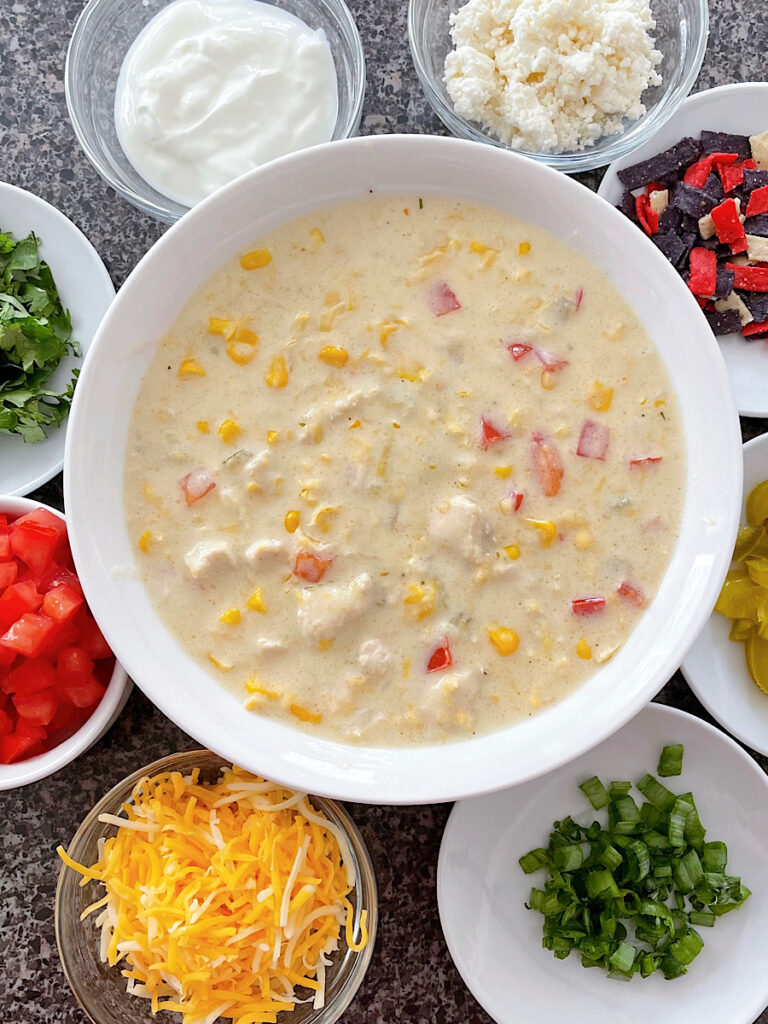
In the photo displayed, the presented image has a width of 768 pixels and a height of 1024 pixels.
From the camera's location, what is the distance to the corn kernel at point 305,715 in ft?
7.58

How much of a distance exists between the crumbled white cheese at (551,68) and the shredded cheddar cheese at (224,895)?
196 centimetres

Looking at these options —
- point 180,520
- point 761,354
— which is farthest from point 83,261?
point 761,354

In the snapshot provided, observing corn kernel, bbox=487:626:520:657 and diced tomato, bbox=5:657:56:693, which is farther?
diced tomato, bbox=5:657:56:693

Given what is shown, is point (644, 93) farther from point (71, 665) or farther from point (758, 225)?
point (71, 665)

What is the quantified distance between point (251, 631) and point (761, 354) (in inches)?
66.7

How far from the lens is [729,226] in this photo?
2682 mm

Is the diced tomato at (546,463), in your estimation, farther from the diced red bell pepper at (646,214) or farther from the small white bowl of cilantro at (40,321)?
the small white bowl of cilantro at (40,321)

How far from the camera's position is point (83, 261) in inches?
107

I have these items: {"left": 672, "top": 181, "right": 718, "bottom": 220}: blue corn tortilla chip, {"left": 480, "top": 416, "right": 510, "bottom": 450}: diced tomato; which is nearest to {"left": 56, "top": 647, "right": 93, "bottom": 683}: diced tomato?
{"left": 480, "top": 416, "right": 510, "bottom": 450}: diced tomato

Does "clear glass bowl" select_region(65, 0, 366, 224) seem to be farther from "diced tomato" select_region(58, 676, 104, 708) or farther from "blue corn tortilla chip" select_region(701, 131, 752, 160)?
"diced tomato" select_region(58, 676, 104, 708)

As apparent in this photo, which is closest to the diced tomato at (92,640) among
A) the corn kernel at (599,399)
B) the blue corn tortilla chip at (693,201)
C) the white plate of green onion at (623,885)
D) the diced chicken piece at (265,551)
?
the diced chicken piece at (265,551)

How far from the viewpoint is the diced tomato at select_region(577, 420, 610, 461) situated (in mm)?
2293

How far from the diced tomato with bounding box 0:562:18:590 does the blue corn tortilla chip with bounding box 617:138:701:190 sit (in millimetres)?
2039

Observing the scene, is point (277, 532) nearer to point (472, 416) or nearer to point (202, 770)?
point (472, 416)
